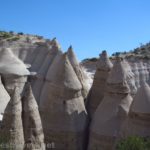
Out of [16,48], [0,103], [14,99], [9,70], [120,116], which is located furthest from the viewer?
[16,48]

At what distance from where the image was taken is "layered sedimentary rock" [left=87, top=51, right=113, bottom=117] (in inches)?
910

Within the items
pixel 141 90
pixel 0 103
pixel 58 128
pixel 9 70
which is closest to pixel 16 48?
pixel 9 70

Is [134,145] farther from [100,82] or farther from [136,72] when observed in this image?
[136,72]

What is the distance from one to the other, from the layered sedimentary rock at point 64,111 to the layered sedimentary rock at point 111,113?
72 cm

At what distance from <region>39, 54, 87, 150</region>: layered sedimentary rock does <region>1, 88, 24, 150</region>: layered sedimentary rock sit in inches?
169

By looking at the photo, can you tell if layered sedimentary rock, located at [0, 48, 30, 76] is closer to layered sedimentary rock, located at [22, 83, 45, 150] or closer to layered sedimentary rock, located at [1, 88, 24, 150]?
layered sedimentary rock, located at [22, 83, 45, 150]

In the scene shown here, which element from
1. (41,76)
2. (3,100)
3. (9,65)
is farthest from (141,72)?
(3,100)

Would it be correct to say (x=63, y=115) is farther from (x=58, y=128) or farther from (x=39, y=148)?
(x=39, y=148)

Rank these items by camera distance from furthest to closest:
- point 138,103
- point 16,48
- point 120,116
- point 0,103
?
point 16,48, point 0,103, point 120,116, point 138,103

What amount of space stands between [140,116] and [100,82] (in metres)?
5.84

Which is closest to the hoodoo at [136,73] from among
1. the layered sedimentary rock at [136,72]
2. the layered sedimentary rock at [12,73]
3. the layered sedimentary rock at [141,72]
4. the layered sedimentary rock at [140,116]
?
the layered sedimentary rock at [136,72]

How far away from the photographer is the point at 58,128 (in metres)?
20.8

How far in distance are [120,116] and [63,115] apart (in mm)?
2739

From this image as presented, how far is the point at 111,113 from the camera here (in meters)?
20.5
